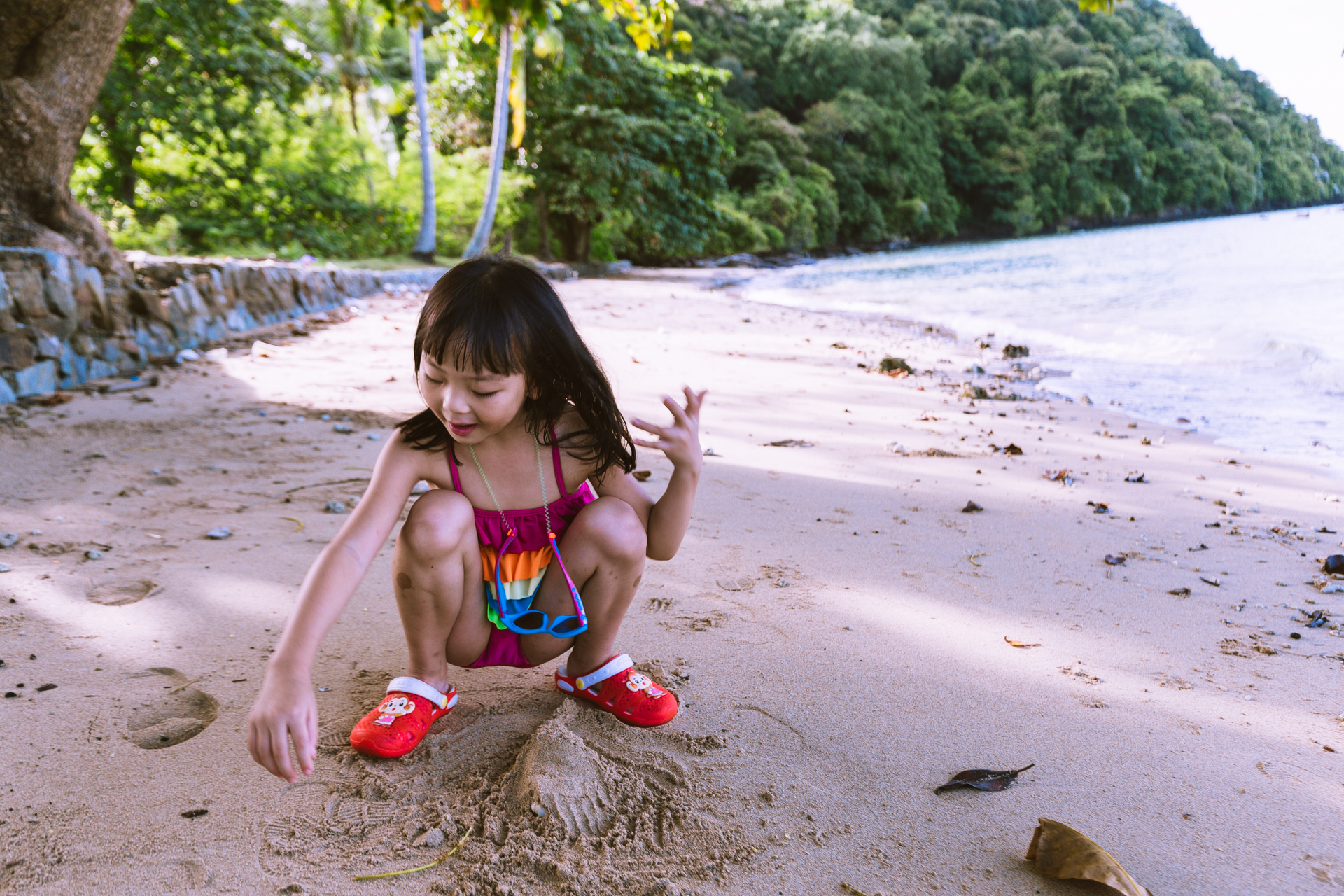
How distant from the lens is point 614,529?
173 centimetres

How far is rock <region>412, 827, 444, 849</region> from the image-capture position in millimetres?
1366

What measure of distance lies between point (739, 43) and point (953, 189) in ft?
53.7

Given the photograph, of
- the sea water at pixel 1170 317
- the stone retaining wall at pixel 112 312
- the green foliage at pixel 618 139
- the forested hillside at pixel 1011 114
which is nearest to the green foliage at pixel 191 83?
the green foliage at pixel 618 139

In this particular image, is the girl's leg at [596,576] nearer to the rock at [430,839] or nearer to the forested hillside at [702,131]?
the rock at [430,839]

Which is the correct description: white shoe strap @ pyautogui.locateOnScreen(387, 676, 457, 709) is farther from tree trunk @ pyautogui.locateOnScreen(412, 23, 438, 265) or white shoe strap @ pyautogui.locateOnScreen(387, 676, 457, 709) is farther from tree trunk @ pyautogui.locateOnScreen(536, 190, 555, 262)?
tree trunk @ pyautogui.locateOnScreen(536, 190, 555, 262)

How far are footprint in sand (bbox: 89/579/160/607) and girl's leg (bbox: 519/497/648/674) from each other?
1.16m

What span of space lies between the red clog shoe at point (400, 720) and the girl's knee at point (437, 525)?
1.09ft

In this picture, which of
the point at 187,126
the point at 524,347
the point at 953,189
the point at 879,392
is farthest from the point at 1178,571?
the point at 953,189

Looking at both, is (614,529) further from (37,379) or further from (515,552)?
(37,379)

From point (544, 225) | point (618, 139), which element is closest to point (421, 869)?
point (618, 139)

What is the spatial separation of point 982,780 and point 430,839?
1017 millimetres

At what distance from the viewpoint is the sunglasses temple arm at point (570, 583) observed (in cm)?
174

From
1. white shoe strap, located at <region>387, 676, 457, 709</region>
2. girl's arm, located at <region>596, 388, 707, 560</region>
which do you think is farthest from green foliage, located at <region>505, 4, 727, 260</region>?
white shoe strap, located at <region>387, 676, 457, 709</region>

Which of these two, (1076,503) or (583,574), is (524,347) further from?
(1076,503)
